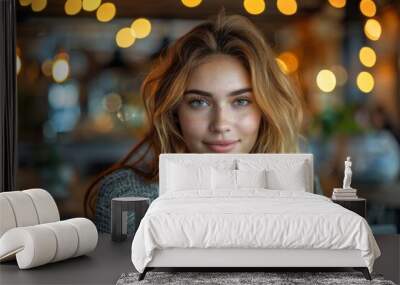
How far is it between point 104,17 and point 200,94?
1.29 meters

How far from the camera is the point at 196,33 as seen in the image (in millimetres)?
7230

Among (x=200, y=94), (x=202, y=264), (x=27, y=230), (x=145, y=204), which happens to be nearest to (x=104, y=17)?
(x=200, y=94)

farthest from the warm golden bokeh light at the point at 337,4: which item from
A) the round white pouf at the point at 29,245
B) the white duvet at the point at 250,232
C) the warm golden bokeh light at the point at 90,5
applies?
the round white pouf at the point at 29,245

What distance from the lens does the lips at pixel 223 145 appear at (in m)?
7.12

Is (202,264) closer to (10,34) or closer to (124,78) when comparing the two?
(124,78)

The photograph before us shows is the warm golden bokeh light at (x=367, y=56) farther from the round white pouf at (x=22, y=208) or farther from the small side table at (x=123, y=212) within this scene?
the round white pouf at (x=22, y=208)

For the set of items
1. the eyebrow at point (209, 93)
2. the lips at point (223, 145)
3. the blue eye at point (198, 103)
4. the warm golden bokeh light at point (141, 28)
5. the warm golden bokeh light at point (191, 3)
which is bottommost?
the lips at point (223, 145)

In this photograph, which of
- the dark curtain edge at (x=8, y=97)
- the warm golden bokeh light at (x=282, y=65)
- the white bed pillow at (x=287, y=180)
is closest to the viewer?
the white bed pillow at (x=287, y=180)

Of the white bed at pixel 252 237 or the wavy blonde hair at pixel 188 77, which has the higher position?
the wavy blonde hair at pixel 188 77

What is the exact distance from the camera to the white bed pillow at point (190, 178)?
252 inches

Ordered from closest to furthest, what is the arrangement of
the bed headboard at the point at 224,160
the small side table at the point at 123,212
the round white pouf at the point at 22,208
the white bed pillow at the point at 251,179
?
the round white pouf at the point at 22,208, the white bed pillow at the point at 251,179, the small side table at the point at 123,212, the bed headboard at the point at 224,160

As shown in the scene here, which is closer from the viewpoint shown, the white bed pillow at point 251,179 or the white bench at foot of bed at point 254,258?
the white bench at foot of bed at point 254,258

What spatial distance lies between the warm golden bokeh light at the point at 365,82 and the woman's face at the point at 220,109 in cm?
112

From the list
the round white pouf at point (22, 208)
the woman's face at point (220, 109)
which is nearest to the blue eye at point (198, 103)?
the woman's face at point (220, 109)
